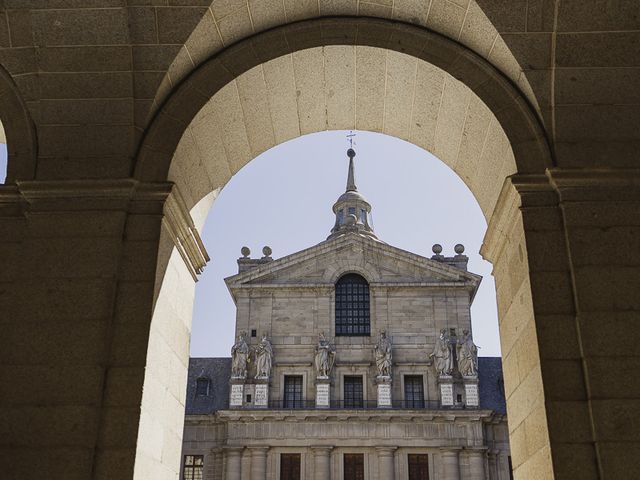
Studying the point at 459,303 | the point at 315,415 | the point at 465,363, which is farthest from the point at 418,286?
the point at 315,415

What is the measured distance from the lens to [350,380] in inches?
1501

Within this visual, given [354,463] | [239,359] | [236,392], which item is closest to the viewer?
[354,463]

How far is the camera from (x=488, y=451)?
118ft

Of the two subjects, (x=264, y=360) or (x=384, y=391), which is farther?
(x=264, y=360)

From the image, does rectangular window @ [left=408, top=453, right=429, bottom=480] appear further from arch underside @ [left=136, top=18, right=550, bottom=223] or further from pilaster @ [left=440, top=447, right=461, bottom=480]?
arch underside @ [left=136, top=18, right=550, bottom=223]

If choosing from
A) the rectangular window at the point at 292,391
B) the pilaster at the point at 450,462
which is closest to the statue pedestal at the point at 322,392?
the rectangular window at the point at 292,391

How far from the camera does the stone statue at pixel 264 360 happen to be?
123 feet

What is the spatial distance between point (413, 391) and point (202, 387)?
486 inches

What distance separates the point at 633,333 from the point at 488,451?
106 ft

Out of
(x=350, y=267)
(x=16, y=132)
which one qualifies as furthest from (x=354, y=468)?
(x=16, y=132)

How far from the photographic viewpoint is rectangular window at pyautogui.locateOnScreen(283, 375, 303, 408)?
37.3 meters

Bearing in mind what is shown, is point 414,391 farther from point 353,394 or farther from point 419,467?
point 419,467

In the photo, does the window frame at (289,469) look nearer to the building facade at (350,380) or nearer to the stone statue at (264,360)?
the building facade at (350,380)

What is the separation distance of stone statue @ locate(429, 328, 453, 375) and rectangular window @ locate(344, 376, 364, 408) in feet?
14.1
